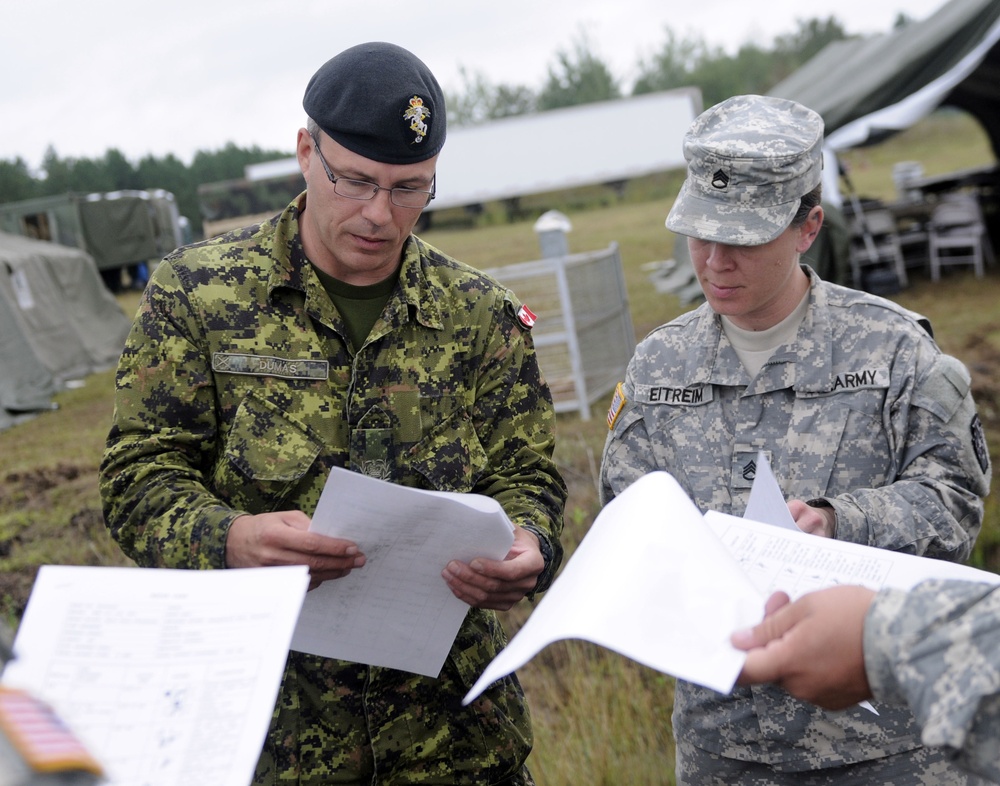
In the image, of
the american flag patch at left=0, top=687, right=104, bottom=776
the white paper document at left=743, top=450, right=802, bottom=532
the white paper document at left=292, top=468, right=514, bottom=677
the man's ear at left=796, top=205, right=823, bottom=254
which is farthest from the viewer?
the man's ear at left=796, top=205, right=823, bottom=254

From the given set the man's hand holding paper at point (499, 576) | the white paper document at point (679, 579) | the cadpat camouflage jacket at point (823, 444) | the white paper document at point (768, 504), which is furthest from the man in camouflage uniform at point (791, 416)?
the man's hand holding paper at point (499, 576)

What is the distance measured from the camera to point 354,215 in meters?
2.16

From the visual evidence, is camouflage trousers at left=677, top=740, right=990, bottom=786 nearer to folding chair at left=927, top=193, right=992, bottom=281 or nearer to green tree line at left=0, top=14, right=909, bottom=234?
folding chair at left=927, top=193, right=992, bottom=281

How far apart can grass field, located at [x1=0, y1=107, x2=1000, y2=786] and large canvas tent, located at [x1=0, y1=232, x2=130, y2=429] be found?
1.22ft

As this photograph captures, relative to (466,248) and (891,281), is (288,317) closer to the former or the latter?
(891,281)

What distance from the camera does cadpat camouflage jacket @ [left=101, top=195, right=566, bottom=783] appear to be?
81.5 inches

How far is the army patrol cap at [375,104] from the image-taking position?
6.88 feet

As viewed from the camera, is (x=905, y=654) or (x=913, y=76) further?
(x=913, y=76)

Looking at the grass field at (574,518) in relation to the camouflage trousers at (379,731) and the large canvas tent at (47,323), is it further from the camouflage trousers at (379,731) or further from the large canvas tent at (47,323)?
the camouflage trousers at (379,731)

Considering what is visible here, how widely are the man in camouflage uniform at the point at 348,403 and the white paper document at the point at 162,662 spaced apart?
0.49 meters

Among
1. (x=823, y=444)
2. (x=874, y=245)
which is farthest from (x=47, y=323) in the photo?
(x=823, y=444)

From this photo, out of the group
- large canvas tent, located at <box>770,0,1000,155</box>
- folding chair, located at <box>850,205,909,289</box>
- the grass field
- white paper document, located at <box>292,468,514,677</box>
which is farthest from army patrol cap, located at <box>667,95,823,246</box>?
folding chair, located at <box>850,205,909,289</box>

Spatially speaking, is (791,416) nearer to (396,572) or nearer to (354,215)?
(396,572)

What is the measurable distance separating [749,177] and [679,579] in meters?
1.05
